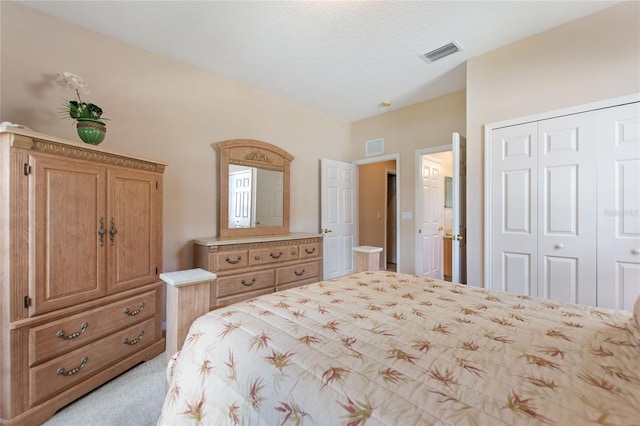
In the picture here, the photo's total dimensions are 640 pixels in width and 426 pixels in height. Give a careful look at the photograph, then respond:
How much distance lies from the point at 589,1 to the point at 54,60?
4220mm

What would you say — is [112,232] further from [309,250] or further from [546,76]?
[546,76]

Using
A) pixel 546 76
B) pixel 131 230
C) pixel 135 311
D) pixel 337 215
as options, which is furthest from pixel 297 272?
pixel 546 76

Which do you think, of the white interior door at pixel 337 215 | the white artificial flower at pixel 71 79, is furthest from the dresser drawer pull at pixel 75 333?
the white interior door at pixel 337 215

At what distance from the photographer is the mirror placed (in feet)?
10.5

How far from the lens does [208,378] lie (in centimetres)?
96

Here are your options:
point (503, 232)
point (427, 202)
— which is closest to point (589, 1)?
point (503, 232)

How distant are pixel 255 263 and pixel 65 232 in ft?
5.40

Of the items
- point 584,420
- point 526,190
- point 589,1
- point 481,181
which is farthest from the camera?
point 481,181

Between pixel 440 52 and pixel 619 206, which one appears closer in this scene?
pixel 619 206

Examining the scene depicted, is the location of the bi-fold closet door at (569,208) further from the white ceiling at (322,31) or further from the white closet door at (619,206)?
the white ceiling at (322,31)

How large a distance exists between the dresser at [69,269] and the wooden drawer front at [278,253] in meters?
1.15

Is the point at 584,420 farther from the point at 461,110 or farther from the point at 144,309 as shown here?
the point at 461,110

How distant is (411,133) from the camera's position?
4043 mm

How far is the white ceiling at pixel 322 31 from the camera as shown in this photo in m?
2.09
